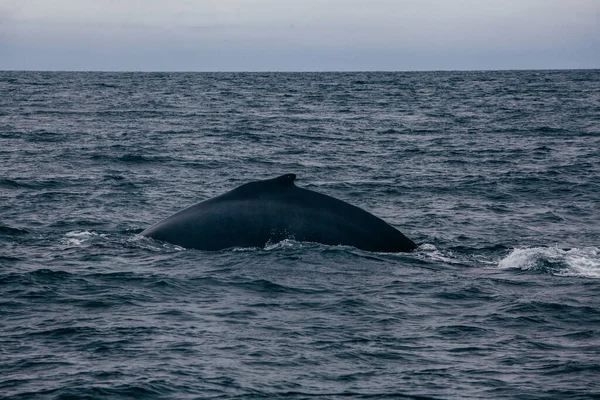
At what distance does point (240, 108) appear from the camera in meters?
63.1

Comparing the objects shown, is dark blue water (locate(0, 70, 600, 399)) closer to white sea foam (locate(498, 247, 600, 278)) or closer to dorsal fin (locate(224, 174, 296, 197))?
white sea foam (locate(498, 247, 600, 278))

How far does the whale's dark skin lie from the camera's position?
45.3 feet

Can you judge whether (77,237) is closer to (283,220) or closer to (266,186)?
(266,186)

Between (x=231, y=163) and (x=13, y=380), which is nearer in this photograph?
(x=13, y=380)

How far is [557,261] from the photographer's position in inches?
586

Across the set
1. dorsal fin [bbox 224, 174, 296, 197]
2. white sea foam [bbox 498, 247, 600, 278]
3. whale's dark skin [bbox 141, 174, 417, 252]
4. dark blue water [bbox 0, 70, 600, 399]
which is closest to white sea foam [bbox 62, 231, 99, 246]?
dark blue water [bbox 0, 70, 600, 399]

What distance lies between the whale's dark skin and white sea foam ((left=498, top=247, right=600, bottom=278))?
92.7 inches

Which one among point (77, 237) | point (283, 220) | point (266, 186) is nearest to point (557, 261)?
point (283, 220)

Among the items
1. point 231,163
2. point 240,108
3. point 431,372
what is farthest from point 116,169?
point 240,108

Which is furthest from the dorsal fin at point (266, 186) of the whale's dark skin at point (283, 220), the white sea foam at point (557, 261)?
the white sea foam at point (557, 261)

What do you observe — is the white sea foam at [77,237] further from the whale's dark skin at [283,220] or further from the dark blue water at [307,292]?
the whale's dark skin at [283,220]

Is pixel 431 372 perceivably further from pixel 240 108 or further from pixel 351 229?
pixel 240 108

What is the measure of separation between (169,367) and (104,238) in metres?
7.52

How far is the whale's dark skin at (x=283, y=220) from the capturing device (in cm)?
1380
